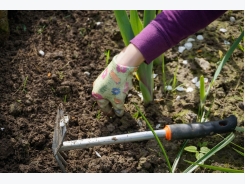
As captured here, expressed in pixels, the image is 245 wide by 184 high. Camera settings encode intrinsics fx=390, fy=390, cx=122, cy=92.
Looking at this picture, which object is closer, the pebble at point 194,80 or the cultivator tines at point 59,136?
the cultivator tines at point 59,136

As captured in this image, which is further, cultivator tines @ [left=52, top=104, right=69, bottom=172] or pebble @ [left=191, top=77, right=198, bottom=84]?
pebble @ [left=191, top=77, right=198, bottom=84]

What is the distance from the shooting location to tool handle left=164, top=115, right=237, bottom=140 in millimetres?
1585

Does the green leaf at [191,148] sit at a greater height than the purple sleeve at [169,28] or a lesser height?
lesser

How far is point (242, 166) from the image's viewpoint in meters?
1.66

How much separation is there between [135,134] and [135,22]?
1.61 feet

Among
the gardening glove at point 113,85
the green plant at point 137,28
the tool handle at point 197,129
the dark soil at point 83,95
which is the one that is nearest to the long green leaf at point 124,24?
the green plant at point 137,28

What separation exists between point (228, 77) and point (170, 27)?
594mm

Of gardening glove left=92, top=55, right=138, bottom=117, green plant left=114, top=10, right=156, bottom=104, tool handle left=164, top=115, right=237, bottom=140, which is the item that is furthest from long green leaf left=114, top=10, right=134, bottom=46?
tool handle left=164, top=115, right=237, bottom=140

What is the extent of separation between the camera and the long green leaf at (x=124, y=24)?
1652 mm

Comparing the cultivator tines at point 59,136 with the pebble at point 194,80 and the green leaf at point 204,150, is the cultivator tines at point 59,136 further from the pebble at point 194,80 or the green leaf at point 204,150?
the pebble at point 194,80

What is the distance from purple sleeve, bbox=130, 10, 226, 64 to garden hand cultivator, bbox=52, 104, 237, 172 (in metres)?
0.33

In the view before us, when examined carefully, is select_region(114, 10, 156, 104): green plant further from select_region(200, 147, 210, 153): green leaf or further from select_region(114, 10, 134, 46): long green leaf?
select_region(200, 147, 210, 153): green leaf

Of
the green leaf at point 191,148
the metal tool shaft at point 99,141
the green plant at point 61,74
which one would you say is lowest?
the green leaf at point 191,148

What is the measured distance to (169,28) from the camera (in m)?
1.52
